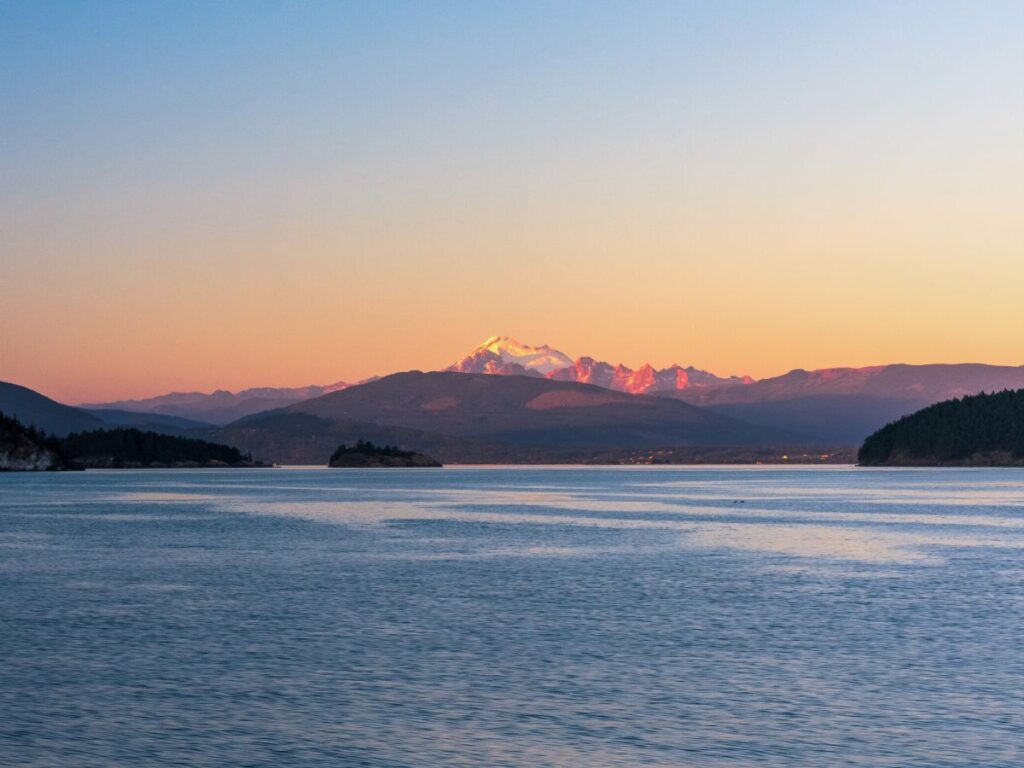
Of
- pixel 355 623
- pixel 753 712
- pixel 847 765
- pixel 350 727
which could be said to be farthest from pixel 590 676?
pixel 355 623

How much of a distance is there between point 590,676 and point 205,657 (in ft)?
40.6

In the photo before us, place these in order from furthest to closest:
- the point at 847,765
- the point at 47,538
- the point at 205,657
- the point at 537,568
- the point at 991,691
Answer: the point at 47,538 < the point at 537,568 < the point at 205,657 < the point at 991,691 < the point at 847,765

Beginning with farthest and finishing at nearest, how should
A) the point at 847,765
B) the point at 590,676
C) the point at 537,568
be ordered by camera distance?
the point at 537,568, the point at 590,676, the point at 847,765

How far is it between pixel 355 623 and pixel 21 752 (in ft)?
75.1

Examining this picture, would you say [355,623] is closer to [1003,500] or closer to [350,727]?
[350,727]

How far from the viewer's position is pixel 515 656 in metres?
44.1

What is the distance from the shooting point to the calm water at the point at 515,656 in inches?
1228

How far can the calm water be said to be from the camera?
31.2 metres

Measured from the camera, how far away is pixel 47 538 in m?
110

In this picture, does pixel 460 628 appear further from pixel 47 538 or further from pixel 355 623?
pixel 47 538

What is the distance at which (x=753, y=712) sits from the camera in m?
34.6

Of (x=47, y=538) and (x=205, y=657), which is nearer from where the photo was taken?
(x=205, y=657)

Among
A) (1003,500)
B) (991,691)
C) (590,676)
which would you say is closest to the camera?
(991,691)

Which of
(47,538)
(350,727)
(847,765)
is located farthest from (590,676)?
(47,538)
